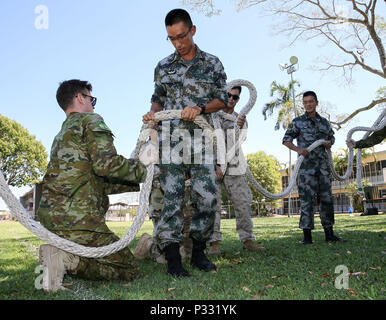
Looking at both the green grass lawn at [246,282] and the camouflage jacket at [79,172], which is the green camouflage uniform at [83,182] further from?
the green grass lawn at [246,282]

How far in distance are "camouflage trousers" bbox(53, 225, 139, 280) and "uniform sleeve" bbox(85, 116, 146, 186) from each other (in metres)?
0.43

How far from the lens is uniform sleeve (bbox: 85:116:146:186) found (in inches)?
97.3

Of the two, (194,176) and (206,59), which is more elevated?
(206,59)

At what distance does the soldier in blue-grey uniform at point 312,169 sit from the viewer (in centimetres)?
491

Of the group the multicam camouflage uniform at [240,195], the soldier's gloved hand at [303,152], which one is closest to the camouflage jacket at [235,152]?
the multicam camouflage uniform at [240,195]

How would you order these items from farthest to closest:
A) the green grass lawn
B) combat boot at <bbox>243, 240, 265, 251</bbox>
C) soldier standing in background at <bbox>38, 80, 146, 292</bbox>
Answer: combat boot at <bbox>243, 240, 265, 251</bbox> < soldier standing in background at <bbox>38, 80, 146, 292</bbox> < the green grass lawn

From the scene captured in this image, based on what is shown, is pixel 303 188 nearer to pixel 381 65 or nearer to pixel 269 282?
pixel 269 282

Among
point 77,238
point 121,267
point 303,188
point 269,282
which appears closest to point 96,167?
point 77,238

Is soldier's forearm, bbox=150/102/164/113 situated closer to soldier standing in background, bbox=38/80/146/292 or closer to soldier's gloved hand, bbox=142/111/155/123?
soldier's gloved hand, bbox=142/111/155/123

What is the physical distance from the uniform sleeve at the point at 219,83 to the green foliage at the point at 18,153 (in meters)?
32.3

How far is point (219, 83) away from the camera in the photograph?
3.25 metres

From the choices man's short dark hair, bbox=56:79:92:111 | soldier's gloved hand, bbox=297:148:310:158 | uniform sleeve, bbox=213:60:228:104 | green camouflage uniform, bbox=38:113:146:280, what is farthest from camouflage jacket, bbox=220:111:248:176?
man's short dark hair, bbox=56:79:92:111

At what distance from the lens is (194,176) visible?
10.1 feet
